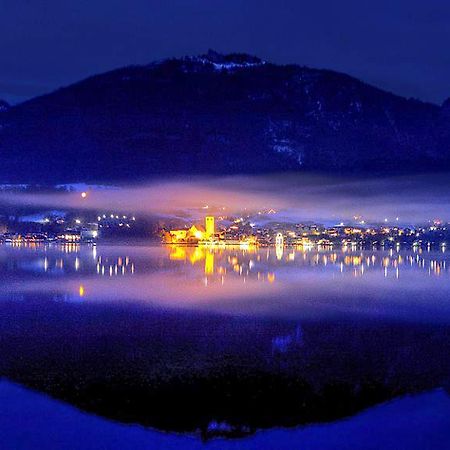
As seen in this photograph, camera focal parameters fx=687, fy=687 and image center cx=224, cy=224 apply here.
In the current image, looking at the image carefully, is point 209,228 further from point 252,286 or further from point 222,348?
point 222,348

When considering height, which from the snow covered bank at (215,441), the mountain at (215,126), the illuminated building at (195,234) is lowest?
the snow covered bank at (215,441)

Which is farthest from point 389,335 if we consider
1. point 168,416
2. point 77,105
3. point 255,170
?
point 77,105

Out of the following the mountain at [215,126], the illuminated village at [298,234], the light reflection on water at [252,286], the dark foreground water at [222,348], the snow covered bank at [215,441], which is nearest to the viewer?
the snow covered bank at [215,441]

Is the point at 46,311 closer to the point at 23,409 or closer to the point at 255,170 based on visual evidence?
the point at 23,409

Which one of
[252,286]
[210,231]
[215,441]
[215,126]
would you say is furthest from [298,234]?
[215,441]

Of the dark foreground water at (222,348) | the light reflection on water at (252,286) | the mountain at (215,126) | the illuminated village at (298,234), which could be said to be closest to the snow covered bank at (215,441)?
the dark foreground water at (222,348)

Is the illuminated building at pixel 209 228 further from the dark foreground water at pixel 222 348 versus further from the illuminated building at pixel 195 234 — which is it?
the dark foreground water at pixel 222 348
